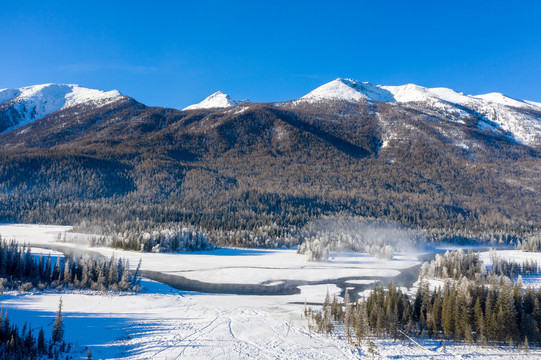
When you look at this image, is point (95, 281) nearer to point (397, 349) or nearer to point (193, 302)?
point (193, 302)

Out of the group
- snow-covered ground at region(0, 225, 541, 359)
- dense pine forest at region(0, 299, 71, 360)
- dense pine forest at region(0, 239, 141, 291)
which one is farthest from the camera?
dense pine forest at region(0, 239, 141, 291)

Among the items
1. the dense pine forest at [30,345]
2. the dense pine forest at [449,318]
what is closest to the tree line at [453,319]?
the dense pine forest at [449,318]

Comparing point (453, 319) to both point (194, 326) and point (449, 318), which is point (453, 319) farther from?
point (194, 326)

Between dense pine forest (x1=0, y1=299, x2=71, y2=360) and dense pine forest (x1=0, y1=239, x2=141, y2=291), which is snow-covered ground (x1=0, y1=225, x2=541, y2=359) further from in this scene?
dense pine forest (x1=0, y1=239, x2=141, y2=291)

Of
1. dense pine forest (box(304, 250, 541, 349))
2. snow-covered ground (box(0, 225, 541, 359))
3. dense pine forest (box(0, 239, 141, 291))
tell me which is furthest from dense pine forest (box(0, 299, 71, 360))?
dense pine forest (box(304, 250, 541, 349))

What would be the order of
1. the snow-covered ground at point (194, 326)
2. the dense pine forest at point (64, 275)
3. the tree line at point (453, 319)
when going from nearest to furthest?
the snow-covered ground at point (194, 326) → the tree line at point (453, 319) → the dense pine forest at point (64, 275)

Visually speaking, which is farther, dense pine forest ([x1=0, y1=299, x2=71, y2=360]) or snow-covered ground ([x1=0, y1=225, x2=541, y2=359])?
snow-covered ground ([x1=0, y1=225, x2=541, y2=359])

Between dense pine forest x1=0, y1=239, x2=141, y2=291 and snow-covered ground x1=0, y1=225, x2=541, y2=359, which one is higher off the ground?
dense pine forest x1=0, y1=239, x2=141, y2=291

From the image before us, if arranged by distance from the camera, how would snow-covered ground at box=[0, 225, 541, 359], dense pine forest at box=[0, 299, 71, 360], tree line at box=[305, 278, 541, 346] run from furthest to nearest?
tree line at box=[305, 278, 541, 346], snow-covered ground at box=[0, 225, 541, 359], dense pine forest at box=[0, 299, 71, 360]

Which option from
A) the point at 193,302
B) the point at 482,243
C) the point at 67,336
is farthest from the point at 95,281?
the point at 482,243

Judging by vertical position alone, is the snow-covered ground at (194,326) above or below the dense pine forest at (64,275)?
below

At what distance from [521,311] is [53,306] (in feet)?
188

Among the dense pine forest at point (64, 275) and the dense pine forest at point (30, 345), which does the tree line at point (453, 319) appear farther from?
the dense pine forest at point (64, 275)

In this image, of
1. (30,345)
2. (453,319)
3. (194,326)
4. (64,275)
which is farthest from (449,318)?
(64,275)
